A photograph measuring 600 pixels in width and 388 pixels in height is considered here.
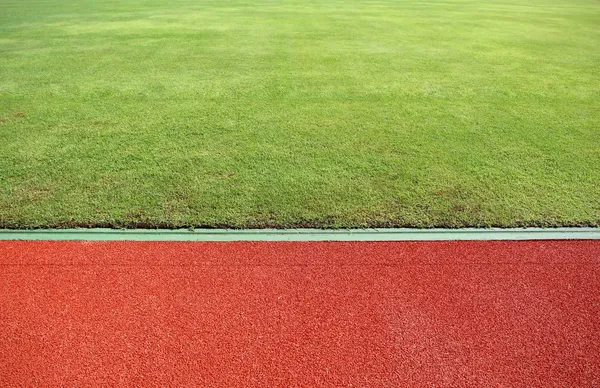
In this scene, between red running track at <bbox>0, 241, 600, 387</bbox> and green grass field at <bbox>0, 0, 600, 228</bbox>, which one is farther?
green grass field at <bbox>0, 0, 600, 228</bbox>

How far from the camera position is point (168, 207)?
412 cm

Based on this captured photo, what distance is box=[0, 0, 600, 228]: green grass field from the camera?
417 centimetres

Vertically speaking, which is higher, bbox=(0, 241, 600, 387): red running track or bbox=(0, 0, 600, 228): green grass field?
bbox=(0, 0, 600, 228): green grass field

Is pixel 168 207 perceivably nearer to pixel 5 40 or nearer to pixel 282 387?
pixel 282 387

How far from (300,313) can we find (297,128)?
3303 millimetres

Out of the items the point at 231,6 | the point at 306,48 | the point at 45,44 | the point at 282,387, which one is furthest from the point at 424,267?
the point at 231,6

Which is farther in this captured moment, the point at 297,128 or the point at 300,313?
the point at 297,128

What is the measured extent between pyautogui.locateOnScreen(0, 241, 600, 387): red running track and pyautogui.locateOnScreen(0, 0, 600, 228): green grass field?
0.48 meters

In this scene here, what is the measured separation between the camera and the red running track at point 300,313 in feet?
8.53

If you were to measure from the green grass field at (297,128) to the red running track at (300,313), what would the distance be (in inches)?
18.8

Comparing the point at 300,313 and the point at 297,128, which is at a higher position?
the point at 297,128

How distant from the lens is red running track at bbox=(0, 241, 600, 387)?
2600mm

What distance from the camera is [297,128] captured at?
232 inches

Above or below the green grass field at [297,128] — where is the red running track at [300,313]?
below
